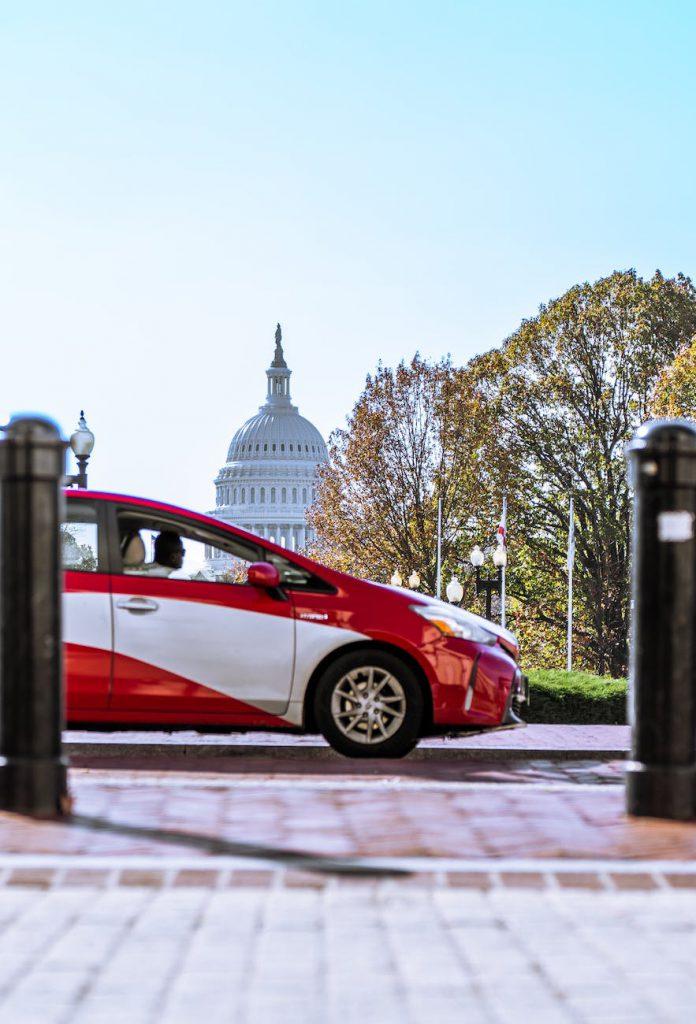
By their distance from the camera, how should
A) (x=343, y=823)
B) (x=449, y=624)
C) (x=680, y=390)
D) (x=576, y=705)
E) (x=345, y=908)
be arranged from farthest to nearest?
(x=680, y=390) → (x=576, y=705) → (x=449, y=624) → (x=343, y=823) → (x=345, y=908)

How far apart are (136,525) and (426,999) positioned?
5.69 m

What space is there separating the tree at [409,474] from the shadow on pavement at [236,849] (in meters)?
37.4

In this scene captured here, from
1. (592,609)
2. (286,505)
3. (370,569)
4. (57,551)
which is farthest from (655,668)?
(286,505)

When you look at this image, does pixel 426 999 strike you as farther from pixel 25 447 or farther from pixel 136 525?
pixel 136 525

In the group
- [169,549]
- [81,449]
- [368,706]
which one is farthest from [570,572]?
[368,706]

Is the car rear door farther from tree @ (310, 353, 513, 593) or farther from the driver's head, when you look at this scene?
tree @ (310, 353, 513, 593)

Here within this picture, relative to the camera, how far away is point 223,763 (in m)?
8.57

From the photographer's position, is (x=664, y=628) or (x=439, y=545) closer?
(x=664, y=628)

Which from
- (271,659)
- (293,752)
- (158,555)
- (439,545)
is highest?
(439,545)

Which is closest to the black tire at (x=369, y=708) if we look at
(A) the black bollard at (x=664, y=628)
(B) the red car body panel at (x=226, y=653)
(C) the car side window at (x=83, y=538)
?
A: (B) the red car body panel at (x=226, y=653)

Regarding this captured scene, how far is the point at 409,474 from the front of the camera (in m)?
46.5

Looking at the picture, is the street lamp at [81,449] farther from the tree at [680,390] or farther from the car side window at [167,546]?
the tree at [680,390]

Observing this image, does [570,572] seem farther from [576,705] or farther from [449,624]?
[449,624]

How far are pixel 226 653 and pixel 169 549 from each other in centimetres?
79
